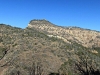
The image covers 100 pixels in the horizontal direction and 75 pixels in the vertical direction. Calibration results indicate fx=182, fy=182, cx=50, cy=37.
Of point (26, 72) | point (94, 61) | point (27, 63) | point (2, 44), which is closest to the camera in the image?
point (26, 72)

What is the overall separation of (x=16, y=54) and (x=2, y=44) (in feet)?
32.9

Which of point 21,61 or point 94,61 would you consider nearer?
point 21,61

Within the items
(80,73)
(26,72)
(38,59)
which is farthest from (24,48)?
(80,73)

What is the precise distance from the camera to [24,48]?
5000 cm

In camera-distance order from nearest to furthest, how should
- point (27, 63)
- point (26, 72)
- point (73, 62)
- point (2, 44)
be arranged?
point (26, 72) < point (27, 63) < point (73, 62) < point (2, 44)

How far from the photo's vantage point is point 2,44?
178 feet

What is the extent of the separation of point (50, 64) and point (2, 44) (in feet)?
61.4

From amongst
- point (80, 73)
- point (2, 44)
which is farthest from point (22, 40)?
point (80, 73)

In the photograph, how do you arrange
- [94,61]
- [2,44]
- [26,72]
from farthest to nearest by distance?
1. [2,44]
2. [94,61]
3. [26,72]

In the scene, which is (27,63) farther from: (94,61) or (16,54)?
(94,61)

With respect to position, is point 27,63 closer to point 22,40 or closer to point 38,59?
point 38,59

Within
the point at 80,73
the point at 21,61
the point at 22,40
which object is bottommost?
the point at 80,73

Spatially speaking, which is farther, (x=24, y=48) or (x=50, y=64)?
(x=24, y=48)

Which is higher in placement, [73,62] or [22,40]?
[22,40]
